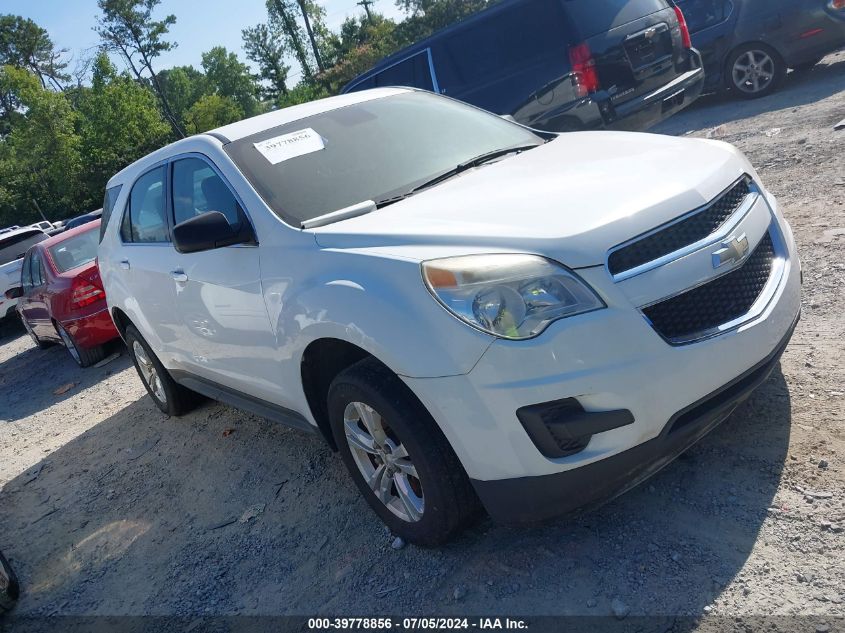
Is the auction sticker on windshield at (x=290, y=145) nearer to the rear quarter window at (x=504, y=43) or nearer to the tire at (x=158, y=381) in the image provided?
the tire at (x=158, y=381)

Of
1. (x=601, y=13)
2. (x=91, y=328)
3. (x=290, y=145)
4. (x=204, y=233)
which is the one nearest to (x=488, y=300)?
(x=204, y=233)

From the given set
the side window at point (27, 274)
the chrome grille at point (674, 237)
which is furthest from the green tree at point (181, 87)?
the chrome grille at point (674, 237)

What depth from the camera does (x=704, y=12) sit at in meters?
10.4

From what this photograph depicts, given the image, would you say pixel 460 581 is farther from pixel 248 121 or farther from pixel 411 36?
pixel 411 36

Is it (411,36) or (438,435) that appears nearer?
(438,435)

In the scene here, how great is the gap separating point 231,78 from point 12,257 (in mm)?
61526

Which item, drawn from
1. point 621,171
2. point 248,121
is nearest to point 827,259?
point 621,171

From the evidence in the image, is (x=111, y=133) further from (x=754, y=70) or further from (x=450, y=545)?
(x=450, y=545)

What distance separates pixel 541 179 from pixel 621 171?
1.08 ft

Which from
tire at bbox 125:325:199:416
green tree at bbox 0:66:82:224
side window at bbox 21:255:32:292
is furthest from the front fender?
green tree at bbox 0:66:82:224

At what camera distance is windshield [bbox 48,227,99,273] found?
28.3ft

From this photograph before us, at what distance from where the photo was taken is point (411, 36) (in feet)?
164

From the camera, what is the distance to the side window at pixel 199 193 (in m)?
3.74

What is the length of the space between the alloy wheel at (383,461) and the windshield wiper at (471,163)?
3.60 ft
